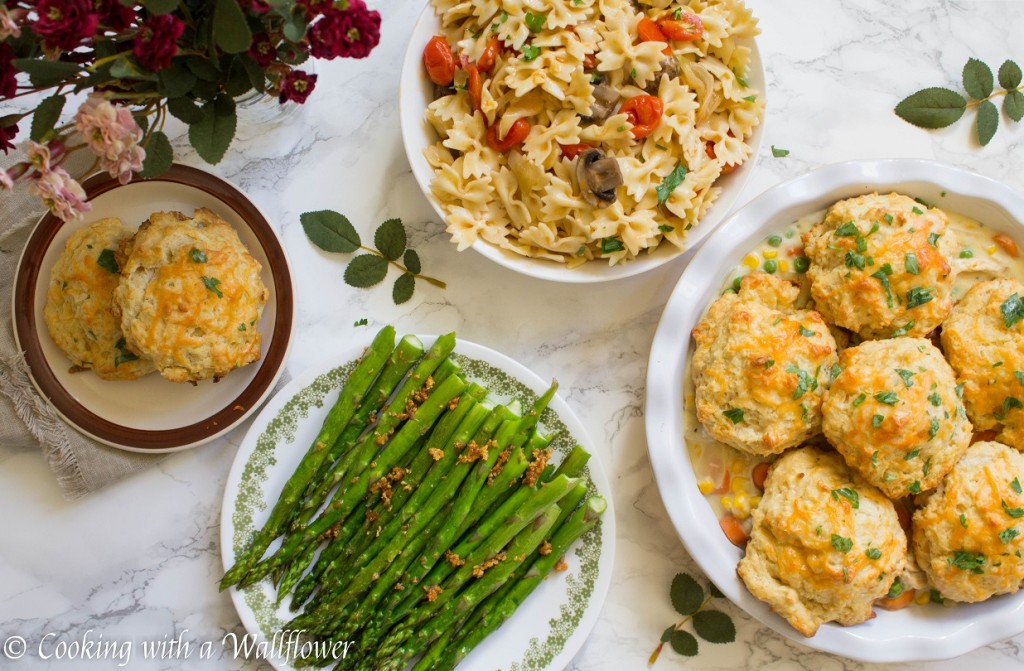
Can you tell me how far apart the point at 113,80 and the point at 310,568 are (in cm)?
280

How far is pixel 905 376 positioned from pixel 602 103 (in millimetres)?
2076

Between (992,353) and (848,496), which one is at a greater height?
(992,353)

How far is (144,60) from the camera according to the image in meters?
2.97

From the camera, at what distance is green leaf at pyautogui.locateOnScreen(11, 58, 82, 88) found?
9.53ft

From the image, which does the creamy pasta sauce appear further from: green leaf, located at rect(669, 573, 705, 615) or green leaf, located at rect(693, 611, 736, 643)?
green leaf, located at rect(693, 611, 736, 643)

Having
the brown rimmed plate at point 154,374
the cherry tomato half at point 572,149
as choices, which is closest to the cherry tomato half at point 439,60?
the cherry tomato half at point 572,149

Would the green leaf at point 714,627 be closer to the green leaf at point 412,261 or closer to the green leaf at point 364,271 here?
the green leaf at point 412,261

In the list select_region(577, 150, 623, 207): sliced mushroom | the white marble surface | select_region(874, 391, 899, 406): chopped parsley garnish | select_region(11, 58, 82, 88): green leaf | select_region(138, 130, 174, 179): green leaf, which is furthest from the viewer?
the white marble surface

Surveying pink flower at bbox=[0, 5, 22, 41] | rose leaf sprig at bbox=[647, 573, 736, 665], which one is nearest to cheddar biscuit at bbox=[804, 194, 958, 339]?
rose leaf sprig at bbox=[647, 573, 736, 665]

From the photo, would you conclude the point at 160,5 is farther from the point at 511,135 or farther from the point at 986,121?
the point at 986,121

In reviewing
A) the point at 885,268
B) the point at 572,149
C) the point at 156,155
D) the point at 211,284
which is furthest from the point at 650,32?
the point at 211,284

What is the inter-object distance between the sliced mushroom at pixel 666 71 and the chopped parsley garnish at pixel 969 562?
2.88 m

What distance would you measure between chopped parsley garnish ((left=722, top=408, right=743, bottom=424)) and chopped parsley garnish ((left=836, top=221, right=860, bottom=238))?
3.44 feet

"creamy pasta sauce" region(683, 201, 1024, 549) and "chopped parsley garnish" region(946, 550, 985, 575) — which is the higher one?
"creamy pasta sauce" region(683, 201, 1024, 549)
